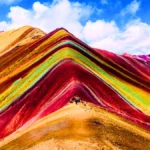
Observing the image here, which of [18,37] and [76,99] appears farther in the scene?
[18,37]

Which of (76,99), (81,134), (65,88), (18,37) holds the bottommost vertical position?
(81,134)

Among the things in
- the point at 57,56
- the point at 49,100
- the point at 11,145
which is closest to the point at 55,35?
the point at 57,56

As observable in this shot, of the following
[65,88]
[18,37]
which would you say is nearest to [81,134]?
[65,88]

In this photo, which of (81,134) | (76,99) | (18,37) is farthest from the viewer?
(18,37)

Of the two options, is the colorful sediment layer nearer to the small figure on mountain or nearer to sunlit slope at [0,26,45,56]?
the small figure on mountain

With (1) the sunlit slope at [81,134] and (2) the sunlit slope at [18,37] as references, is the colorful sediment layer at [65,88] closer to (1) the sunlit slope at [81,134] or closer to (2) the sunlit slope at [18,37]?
(1) the sunlit slope at [81,134]

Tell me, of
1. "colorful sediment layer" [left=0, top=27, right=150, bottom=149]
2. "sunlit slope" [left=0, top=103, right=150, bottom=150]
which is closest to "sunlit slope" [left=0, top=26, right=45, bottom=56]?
"colorful sediment layer" [left=0, top=27, right=150, bottom=149]

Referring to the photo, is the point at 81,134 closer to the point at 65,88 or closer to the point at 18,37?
the point at 65,88

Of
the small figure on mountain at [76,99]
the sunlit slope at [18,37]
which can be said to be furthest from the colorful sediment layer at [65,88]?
the sunlit slope at [18,37]

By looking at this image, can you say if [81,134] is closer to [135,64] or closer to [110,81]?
[110,81]
